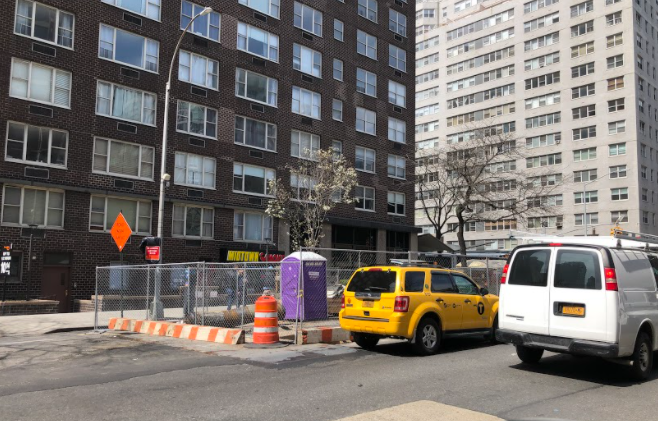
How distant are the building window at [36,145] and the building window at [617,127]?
194 ft

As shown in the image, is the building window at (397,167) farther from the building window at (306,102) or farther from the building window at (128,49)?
the building window at (128,49)

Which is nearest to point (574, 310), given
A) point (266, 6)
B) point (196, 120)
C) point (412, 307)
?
point (412, 307)

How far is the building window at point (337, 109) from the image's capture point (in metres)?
37.0

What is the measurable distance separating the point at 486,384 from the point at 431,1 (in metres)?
90.2

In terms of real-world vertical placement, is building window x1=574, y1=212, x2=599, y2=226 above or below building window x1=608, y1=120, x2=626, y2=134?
below

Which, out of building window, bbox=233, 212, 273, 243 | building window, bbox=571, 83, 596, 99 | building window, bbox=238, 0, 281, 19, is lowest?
building window, bbox=233, 212, 273, 243

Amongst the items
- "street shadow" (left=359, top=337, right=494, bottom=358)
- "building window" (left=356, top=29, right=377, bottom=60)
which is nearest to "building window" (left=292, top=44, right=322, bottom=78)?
"building window" (left=356, top=29, right=377, bottom=60)

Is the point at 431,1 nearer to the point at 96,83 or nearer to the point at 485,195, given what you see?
the point at 485,195

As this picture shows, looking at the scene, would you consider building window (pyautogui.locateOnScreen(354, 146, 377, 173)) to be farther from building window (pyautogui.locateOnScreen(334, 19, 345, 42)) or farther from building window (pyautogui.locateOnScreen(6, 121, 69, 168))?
building window (pyautogui.locateOnScreen(6, 121, 69, 168))

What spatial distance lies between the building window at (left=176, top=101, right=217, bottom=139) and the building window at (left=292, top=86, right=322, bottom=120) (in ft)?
19.8

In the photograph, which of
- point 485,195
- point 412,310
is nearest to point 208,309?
point 412,310

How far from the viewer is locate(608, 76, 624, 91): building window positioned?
62594 mm

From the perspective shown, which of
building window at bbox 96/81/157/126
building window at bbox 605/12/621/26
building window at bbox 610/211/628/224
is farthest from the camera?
building window at bbox 605/12/621/26

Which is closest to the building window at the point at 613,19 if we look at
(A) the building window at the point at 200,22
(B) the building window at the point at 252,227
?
(A) the building window at the point at 200,22
